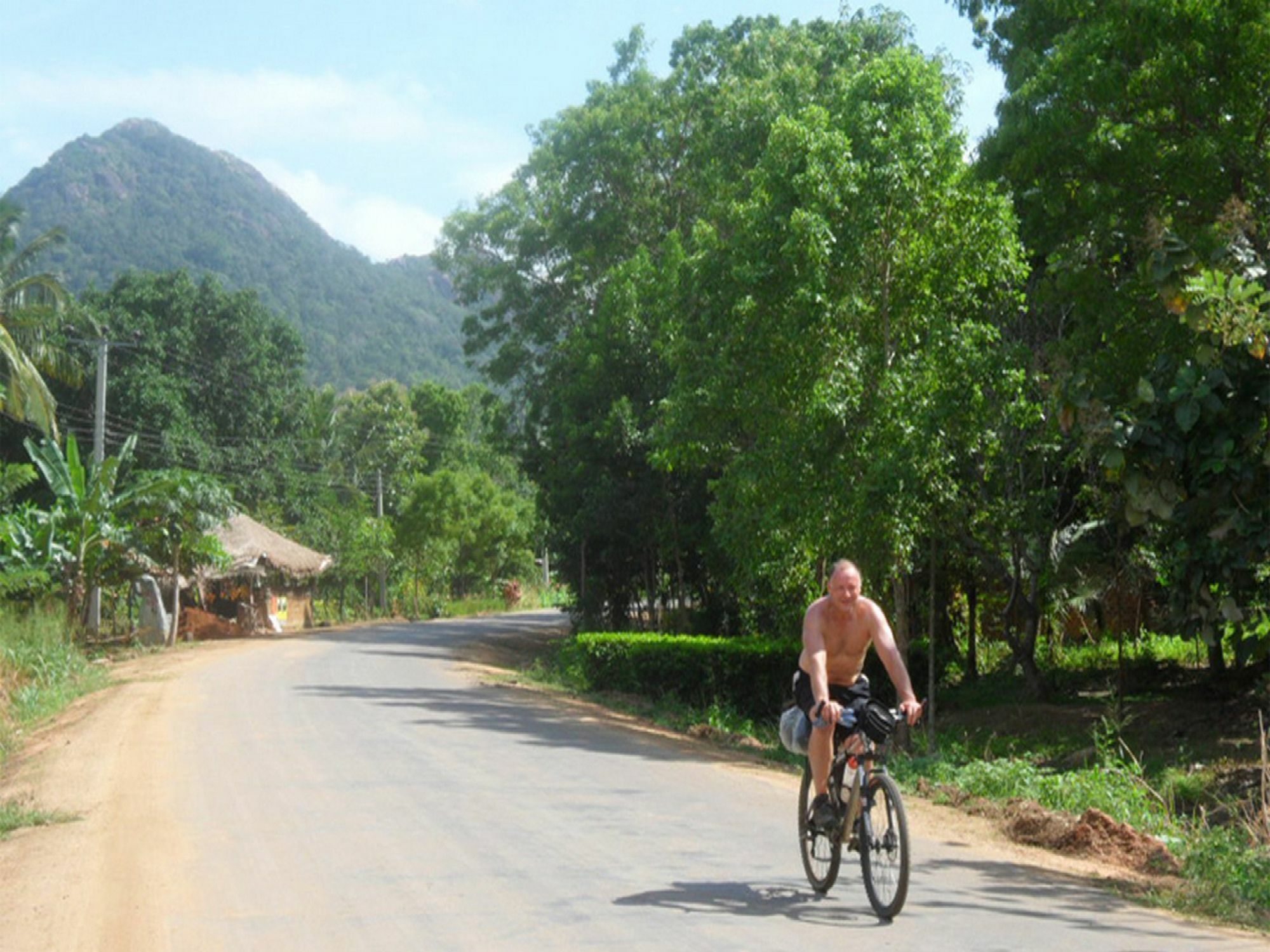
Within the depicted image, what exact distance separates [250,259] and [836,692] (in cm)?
17312

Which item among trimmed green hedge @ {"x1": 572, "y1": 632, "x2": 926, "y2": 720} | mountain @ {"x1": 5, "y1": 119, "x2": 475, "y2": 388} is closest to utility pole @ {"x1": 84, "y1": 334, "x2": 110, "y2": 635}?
trimmed green hedge @ {"x1": 572, "y1": 632, "x2": 926, "y2": 720}

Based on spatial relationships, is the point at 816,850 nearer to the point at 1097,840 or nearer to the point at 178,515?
the point at 1097,840

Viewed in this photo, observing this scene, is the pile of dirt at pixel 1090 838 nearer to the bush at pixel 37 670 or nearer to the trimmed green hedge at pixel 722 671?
the trimmed green hedge at pixel 722 671

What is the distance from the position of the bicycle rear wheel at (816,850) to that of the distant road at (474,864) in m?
0.13

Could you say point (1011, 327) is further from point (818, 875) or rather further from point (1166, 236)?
point (818, 875)

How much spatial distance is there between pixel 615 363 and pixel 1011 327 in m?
12.6

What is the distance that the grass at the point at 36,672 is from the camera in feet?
63.0

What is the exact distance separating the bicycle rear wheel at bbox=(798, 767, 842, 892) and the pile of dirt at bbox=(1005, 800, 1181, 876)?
278 centimetres

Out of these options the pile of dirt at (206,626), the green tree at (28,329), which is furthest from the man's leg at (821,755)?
the pile of dirt at (206,626)

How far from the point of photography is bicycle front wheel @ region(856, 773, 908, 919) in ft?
22.4

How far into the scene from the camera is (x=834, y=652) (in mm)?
7531

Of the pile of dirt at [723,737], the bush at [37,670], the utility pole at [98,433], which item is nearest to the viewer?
the pile of dirt at [723,737]

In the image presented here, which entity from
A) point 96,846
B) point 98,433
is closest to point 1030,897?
point 96,846

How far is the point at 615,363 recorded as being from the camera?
32.2 m
